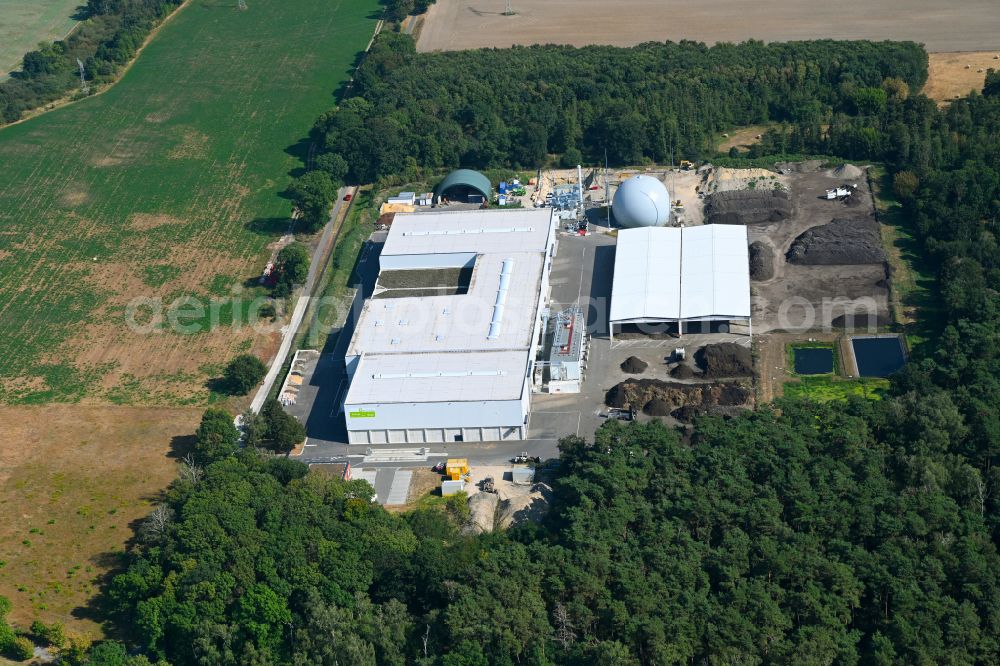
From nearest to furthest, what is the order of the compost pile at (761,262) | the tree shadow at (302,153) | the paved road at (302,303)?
the paved road at (302,303) < the compost pile at (761,262) < the tree shadow at (302,153)

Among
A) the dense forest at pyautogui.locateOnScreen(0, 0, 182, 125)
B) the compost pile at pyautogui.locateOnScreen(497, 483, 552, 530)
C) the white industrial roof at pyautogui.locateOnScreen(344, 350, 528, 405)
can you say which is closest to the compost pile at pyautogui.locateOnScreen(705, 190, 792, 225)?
the white industrial roof at pyautogui.locateOnScreen(344, 350, 528, 405)

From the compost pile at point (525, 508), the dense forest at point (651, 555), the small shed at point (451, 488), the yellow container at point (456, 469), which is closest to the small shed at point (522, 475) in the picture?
the compost pile at point (525, 508)

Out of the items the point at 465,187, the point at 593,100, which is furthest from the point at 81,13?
the point at 465,187

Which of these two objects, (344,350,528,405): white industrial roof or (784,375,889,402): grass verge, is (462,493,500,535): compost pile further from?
(784,375,889,402): grass verge

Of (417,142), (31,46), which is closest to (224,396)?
(417,142)

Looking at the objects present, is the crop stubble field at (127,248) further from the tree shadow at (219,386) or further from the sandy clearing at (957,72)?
the sandy clearing at (957,72)

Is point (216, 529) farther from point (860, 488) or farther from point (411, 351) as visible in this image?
point (860, 488)
